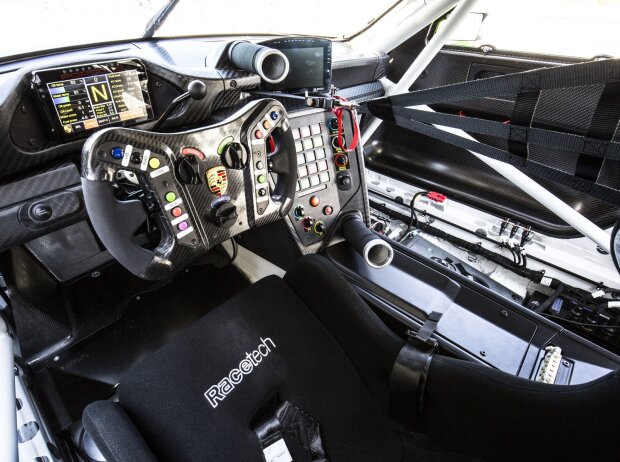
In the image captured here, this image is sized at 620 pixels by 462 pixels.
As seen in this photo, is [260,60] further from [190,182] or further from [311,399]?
[311,399]

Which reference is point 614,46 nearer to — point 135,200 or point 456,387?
point 456,387

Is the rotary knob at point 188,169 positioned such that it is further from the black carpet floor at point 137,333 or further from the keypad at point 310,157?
the black carpet floor at point 137,333

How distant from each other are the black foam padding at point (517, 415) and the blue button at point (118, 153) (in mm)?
777

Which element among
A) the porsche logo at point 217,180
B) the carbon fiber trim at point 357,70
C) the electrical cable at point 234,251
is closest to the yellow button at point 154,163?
the porsche logo at point 217,180

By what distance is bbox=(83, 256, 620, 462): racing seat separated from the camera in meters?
0.68

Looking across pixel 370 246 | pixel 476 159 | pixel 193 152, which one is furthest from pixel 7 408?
pixel 476 159

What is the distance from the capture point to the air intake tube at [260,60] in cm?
106

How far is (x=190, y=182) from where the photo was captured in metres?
0.91

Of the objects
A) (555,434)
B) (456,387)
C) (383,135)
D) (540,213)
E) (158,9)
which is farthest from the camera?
(383,135)

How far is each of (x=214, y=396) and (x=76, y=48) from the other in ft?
4.01

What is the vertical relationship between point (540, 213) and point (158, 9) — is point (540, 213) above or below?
below

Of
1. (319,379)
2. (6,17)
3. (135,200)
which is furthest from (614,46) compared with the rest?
(6,17)

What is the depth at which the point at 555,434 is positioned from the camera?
64 cm

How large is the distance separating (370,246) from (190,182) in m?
0.58
